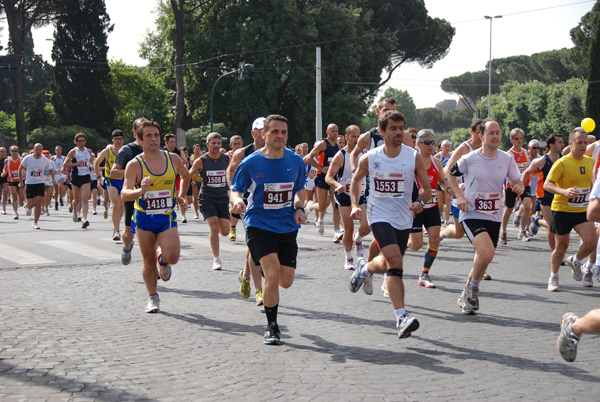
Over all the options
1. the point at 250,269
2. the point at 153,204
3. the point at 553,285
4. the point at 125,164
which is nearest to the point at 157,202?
the point at 153,204

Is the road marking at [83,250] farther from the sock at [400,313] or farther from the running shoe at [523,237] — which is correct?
the running shoe at [523,237]

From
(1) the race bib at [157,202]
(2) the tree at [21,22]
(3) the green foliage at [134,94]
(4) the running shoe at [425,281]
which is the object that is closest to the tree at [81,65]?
(2) the tree at [21,22]

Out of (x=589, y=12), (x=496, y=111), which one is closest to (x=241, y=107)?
(x=589, y=12)

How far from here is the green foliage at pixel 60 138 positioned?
47031mm

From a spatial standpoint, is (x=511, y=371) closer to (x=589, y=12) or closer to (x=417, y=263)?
(x=417, y=263)

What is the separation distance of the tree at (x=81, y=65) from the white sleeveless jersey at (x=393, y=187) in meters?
51.3

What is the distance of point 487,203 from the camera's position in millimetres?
7461

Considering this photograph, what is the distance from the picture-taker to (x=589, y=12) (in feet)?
206

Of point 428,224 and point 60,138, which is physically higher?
point 60,138

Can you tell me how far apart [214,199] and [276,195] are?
4.22 m

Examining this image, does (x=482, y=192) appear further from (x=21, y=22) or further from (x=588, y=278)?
(x=21, y=22)

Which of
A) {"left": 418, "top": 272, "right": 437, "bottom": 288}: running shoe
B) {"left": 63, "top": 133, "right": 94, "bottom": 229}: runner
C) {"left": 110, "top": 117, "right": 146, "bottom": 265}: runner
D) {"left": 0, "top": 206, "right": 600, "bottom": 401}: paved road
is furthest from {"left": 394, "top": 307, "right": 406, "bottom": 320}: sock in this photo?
{"left": 63, "top": 133, "right": 94, "bottom": 229}: runner

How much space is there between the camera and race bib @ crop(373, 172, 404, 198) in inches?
258

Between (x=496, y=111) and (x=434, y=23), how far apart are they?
30.8 m
